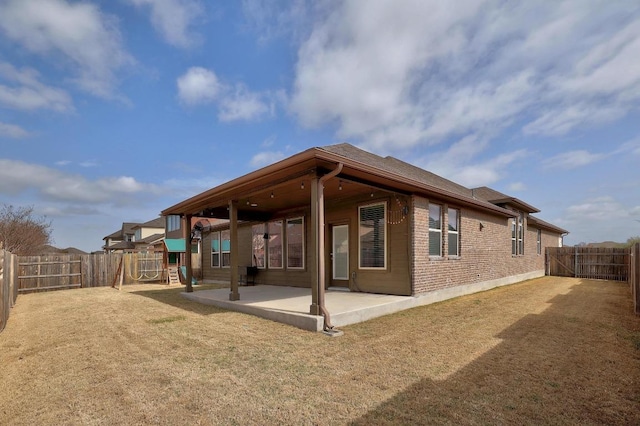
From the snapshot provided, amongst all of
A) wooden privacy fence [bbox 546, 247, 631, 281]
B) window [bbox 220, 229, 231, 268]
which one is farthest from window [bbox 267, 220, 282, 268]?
wooden privacy fence [bbox 546, 247, 631, 281]

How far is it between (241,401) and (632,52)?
9841mm

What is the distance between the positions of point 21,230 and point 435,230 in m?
22.9

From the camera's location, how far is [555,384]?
10.8 feet

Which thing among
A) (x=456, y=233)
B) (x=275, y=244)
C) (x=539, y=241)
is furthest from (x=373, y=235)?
(x=539, y=241)

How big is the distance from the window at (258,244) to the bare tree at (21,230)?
14.5m

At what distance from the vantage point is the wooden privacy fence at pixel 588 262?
16344 mm

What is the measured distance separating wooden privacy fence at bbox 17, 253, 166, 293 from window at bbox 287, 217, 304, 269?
343 inches

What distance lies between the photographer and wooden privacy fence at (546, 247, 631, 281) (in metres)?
16.3

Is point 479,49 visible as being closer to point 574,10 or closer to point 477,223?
point 574,10

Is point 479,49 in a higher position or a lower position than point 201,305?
higher

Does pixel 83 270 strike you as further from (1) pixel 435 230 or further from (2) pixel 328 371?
(2) pixel 328 371

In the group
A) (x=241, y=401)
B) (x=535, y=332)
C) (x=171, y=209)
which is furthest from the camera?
Result: (x=171, y=209)

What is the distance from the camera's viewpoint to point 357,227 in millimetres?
9242

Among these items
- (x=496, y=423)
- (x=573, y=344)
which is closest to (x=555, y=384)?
(x=496, y=423)
